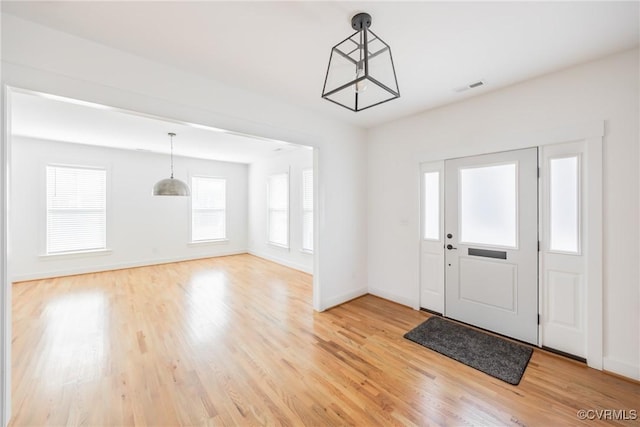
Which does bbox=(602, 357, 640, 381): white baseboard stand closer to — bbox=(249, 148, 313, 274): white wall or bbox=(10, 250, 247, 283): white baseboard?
bbox=(249, 148, 313, 274): white wall

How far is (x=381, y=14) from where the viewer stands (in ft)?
5.84

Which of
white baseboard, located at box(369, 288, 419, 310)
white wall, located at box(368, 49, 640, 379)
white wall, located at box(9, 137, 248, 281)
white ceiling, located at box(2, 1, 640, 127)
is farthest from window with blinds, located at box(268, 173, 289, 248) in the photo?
white ceiling, located at box(2, 1, 640, 127)

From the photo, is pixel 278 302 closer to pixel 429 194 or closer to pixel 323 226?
pixel 323 226

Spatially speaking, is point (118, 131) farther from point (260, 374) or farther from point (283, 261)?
point (260, 374)

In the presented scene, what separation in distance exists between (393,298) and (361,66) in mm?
3442

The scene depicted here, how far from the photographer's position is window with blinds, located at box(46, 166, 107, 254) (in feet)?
16.9

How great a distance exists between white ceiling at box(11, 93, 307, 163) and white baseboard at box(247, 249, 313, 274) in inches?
109

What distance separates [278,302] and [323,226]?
1.44 metres

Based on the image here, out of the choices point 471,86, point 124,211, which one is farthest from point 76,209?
point 471,86

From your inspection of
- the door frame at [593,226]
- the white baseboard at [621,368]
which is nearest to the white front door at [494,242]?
the door frame at [593,226]

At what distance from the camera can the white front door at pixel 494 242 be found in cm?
275

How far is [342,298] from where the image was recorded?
397 centimetres

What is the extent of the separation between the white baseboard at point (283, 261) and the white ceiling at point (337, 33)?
4.14 metres

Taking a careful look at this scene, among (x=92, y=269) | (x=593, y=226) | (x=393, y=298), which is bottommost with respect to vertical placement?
(x=393, y=298)
